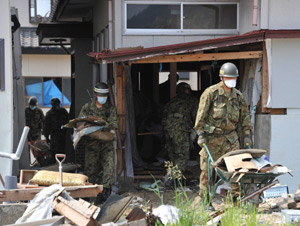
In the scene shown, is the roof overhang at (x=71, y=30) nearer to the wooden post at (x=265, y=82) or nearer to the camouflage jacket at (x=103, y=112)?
the camouflage jacket at (x=103, y=112)

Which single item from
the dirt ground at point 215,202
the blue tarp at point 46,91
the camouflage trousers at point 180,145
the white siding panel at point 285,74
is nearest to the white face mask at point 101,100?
the dirt ground at point 215,202

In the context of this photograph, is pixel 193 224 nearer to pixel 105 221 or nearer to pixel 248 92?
pixel 105 221

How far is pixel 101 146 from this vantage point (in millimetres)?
9961

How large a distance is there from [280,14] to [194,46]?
6.36 feet

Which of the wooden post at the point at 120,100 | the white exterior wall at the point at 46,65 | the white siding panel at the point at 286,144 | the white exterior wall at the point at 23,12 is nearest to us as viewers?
the white siding panel at the point at 286,144

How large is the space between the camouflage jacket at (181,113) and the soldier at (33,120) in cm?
534

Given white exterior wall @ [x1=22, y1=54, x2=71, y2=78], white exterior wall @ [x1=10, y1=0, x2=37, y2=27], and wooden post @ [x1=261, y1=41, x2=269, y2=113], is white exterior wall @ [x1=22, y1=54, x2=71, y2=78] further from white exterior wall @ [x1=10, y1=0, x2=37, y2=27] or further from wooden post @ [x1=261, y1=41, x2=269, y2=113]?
wooden post @ [x1=261, y1=41, x2=269, y2=113]

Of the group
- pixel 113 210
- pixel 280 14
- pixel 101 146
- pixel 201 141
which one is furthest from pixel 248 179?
pixel 280 14

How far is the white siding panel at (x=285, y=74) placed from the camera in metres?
9.74

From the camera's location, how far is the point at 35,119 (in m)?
15.9

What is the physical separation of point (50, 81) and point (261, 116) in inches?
821

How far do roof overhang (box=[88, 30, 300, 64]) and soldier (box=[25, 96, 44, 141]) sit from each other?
664cm

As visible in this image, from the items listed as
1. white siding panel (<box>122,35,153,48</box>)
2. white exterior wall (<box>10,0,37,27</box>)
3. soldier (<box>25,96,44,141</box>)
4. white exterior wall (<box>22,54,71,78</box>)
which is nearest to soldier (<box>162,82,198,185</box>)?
white siding panel (<box>122,35,153,48</box>)

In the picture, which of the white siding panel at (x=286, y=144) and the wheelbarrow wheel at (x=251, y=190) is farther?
the white siding panel at (x=286, y=144)
